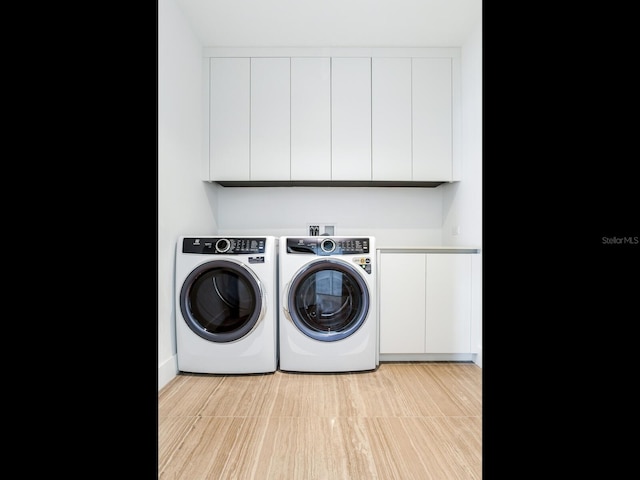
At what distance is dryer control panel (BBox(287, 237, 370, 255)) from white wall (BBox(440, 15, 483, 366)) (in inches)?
30.3

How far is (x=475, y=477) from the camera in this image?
1.22 metres

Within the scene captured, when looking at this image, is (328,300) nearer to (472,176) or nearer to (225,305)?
(225,305)

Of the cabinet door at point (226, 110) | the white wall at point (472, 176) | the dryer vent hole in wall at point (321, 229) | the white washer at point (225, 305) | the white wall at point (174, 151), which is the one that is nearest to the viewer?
the white wall at point (174, 151)

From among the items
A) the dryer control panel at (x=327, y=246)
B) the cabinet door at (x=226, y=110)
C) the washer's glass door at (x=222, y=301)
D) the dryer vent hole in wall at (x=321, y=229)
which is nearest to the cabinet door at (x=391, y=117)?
the dryer vent hole in wall at (x=321, y=229)

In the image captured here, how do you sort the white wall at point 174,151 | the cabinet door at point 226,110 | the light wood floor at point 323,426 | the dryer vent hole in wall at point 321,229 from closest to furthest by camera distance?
the light wood floor at point 323,426 → the white wall at point 174,151 → the cabinet door at point 226,110 → the dryer vent hole in wall at point 321,229

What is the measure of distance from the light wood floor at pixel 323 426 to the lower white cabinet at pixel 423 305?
0.64 ft

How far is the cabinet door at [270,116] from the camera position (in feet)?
9.36

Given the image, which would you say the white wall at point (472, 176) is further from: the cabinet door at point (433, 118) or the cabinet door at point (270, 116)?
the cabinet door at point (270, 116)

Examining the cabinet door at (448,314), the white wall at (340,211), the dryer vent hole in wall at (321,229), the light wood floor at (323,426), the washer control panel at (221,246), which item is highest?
the white wall at (340,211)

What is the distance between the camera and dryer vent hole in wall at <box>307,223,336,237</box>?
3162 mm
